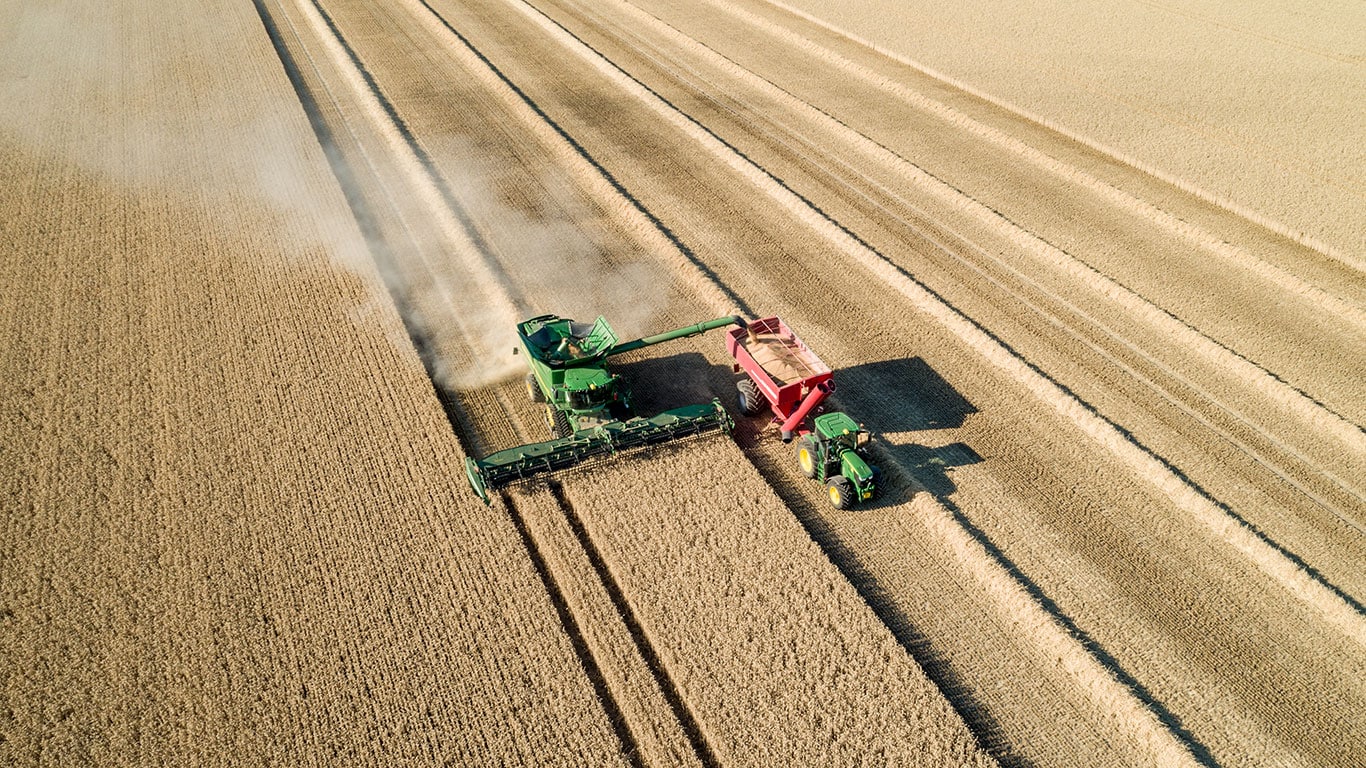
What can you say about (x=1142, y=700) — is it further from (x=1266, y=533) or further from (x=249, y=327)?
(x=249, y=327)

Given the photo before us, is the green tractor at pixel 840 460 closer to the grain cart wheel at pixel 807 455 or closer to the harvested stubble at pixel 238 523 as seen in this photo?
the grain cart wheel at pixel 807 455

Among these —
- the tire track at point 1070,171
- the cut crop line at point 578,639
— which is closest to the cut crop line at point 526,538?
the cut crop line at point 578,639

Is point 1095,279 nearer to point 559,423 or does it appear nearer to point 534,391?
point 559,423

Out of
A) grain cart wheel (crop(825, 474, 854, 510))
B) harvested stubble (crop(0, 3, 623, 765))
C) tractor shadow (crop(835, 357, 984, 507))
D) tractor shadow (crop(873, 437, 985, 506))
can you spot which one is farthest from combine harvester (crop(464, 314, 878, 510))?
harvested stubble (crop(0, 3, 623, 765))

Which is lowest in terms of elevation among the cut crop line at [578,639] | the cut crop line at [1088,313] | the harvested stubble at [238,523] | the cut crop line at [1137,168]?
A: the harvested stubble at [238,523]

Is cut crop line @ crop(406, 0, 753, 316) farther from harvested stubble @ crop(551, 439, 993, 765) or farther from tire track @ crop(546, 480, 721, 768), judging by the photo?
tire track @ crop(546, 480, 721, 768)
